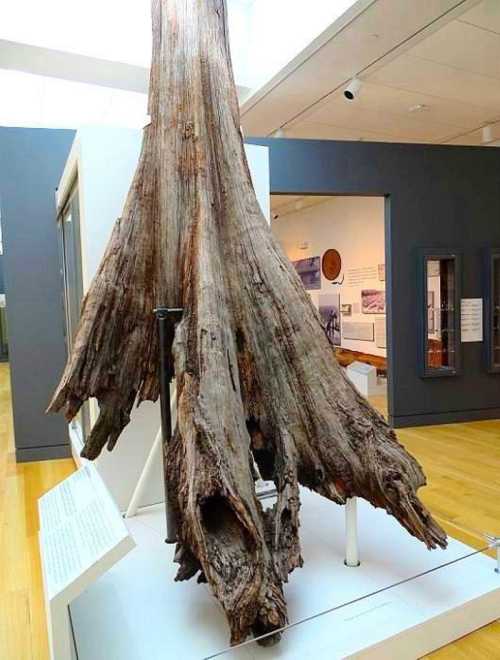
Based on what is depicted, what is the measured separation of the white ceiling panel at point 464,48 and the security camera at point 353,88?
2.08 ft

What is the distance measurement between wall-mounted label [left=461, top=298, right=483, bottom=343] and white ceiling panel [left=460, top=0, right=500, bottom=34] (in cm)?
251

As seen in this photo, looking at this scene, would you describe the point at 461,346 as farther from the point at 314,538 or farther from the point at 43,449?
the point at 43,449

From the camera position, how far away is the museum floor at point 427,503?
2.13 metres

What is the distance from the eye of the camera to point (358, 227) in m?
8.93

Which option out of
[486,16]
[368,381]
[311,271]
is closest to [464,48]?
[486,16]

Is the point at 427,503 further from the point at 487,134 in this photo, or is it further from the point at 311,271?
the point at 311,271

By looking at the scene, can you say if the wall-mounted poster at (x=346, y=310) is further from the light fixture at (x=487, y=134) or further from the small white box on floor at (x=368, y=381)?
the light fixture at (x=487, y=134)

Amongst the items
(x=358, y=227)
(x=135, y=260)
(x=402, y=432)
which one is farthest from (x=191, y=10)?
(x=358, y=227)

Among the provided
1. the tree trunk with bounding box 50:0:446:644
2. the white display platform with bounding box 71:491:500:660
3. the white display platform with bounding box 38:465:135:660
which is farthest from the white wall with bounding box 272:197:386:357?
the white display platform with bounding box 38:465:135:660

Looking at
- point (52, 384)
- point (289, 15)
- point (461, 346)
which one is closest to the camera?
point (52, 384)

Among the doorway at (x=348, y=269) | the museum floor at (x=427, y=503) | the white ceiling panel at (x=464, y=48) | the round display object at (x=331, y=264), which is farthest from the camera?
the round display object at (x=331, y=264)

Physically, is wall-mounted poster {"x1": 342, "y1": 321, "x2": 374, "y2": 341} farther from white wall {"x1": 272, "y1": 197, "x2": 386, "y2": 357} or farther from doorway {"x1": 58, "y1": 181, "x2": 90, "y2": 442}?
doorway {"x1": 58, "y1": 181, "x2": 90, "y2": 442}

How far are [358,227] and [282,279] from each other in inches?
270

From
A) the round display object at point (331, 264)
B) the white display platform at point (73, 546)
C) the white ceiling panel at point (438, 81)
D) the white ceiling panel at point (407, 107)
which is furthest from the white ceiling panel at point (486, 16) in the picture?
the round display object at point (331, 264)
